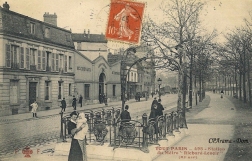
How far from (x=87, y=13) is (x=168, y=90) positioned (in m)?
13.0

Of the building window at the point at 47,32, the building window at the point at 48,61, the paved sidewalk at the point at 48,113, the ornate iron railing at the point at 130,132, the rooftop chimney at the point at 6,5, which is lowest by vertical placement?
the ornate iron railing at the point at 130,132

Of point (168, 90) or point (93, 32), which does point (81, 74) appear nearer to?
point (93, 32)

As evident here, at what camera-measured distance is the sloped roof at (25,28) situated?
729 centimetres

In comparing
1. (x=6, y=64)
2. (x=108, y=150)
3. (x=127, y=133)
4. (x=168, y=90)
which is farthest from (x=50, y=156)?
(x=168, y=90)

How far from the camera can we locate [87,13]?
7.20 m

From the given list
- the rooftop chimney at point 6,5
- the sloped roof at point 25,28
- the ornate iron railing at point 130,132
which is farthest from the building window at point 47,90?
the rooftop chimney at point 6,5

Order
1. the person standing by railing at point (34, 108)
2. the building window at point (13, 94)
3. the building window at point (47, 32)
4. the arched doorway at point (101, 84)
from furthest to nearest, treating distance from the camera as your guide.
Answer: the arched doorway at point (101, 84) → the building window at point (47, 32) → the person standing by railing at point (34, 108) → the building window at point (13, 94)

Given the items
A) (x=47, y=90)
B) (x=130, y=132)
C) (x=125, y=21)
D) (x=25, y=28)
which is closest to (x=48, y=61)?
(x=47, y=90)

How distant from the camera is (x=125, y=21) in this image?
689 centimetres

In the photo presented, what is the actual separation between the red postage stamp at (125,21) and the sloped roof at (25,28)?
1374 millimetres

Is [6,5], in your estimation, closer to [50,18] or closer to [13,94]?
[50,18]

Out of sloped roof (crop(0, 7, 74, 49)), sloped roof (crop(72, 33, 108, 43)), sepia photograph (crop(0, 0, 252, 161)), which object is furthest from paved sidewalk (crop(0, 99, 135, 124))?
sloped roof (crop(0, 7, 74, 49))

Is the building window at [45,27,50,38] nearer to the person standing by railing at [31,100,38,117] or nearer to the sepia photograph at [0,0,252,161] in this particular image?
the sepia photograph at [0,0,252,161]

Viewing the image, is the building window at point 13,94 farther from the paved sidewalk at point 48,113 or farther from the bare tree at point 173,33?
the bare tree at point 173,33
